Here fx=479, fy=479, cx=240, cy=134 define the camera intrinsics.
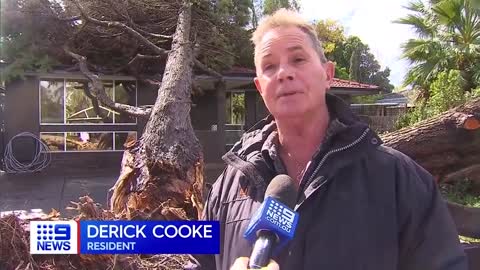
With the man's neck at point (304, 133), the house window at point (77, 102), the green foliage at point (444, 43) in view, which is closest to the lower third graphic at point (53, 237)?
the man's neck at point (304, 133)

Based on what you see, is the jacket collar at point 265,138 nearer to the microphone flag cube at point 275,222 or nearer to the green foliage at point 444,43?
the microphone flag cube at point 275,222

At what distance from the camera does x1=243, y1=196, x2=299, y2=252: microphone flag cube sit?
1226 mm

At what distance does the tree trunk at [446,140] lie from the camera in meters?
5.62

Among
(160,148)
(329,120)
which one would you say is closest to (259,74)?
(329,120)

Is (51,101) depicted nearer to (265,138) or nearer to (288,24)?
(265,138)

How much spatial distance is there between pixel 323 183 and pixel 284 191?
16 centimetres

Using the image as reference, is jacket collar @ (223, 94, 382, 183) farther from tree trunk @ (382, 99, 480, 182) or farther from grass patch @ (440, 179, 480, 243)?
grass patch @ (440, 179, 480, 243)

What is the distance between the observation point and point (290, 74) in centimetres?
165

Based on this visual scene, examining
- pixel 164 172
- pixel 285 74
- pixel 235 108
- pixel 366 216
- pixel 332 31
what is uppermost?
pixel 332 31

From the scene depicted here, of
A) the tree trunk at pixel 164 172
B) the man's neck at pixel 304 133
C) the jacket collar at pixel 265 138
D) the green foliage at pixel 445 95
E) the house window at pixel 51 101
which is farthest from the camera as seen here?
the house window at pixel 51 101

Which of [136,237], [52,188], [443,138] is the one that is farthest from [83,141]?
[443,138]

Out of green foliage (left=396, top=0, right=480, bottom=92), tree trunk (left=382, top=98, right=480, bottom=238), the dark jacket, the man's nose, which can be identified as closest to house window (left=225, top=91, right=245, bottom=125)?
green foliage (left=396, top=0, right=480, bottom=92)

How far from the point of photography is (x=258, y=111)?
17.5m

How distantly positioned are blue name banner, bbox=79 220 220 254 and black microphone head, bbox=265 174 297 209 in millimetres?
2673
